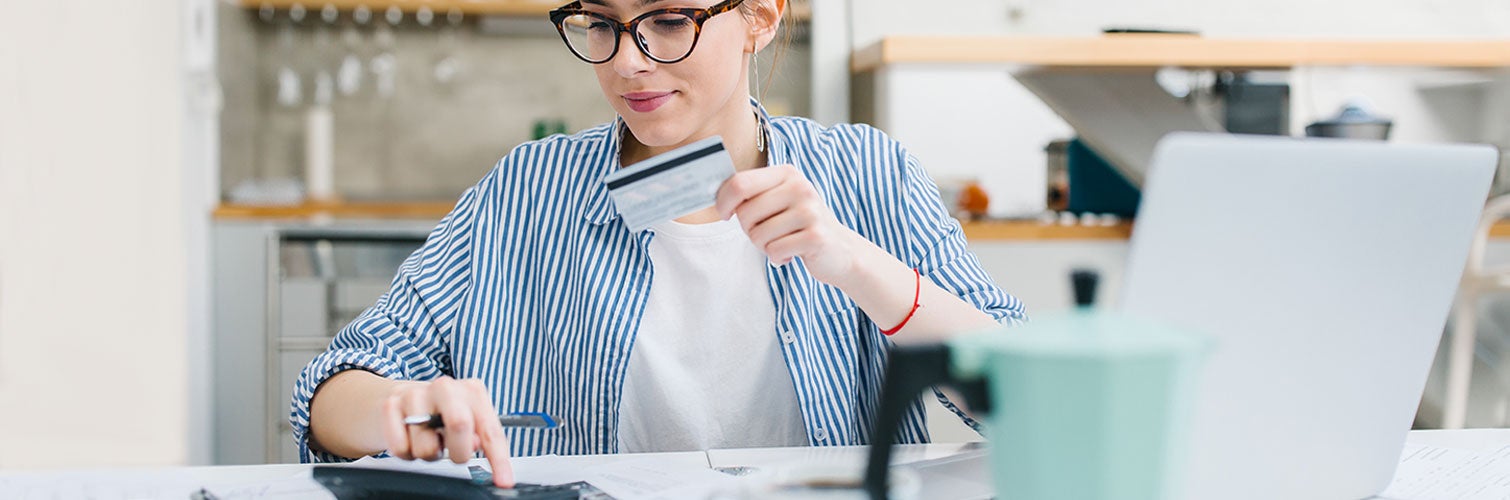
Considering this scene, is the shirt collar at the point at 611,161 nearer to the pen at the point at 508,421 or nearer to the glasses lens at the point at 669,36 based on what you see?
the glasses lens at the point at 669,36

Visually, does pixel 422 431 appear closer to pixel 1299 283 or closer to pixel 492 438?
pixel 492 438

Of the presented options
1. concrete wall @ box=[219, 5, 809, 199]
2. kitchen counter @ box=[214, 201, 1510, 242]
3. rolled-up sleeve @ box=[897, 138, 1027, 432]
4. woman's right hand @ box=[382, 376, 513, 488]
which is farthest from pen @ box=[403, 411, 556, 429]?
concrete wall @ box=[219, 5, 809, 199]

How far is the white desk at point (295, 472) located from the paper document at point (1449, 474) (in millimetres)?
42

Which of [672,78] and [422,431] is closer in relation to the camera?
[422,431]

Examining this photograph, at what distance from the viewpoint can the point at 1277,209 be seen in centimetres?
59

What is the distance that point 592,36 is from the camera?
1.10 meters

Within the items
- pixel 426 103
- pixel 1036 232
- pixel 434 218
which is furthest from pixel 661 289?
pixel 426 103

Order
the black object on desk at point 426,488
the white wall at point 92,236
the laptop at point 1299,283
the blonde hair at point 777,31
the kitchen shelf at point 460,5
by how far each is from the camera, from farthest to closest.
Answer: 1. the kitchen shelf at point 460,5
2. the white wall at point 92,236
3. the blonde hair at point 777,31
4. the black object on desk at point 426,488
5. the laptop at point 1299,283

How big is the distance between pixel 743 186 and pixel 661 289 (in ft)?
1.11

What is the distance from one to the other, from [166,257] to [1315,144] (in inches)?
106

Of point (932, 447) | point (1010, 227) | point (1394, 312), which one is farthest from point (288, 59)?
point (1394, 312)

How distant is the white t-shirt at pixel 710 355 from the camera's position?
1170mm

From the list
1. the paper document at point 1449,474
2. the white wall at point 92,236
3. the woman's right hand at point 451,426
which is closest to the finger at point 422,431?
the woman's right hand at point 451,426

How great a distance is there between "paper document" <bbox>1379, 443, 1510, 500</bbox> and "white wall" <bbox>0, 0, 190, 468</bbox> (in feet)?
7.90
